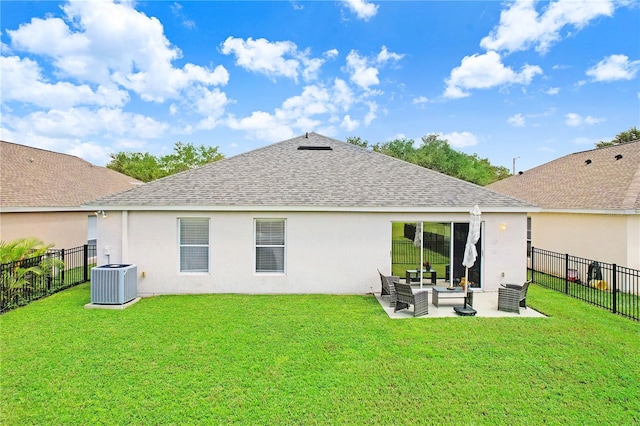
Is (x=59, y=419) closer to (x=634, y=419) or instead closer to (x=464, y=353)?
(x=464, y=353)

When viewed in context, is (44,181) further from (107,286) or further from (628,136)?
(628,136)

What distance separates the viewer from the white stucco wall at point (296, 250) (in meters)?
10.5

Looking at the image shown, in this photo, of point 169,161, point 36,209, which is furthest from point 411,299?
point 169,161

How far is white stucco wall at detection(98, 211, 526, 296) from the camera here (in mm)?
10547

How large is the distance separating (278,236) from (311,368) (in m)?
5.74

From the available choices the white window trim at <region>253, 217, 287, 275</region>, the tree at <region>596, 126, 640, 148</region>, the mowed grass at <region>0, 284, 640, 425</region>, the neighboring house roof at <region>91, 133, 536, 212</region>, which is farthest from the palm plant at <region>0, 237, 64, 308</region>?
the tree at <region>596, 126, 640, 148</region>

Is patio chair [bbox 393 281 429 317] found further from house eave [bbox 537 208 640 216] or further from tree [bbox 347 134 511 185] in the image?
tree [bbox 347 134 511 185]

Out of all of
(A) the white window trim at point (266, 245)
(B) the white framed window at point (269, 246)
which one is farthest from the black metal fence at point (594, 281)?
(B) the white framed window at point (269, 246)

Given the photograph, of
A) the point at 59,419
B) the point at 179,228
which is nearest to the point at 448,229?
the point at 179,228

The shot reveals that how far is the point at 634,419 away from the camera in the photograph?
14.3ft

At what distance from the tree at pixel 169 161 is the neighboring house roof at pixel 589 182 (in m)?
40.8

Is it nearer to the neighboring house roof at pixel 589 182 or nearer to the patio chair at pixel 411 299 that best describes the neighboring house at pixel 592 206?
the neighboring house roof at pixel 589 182

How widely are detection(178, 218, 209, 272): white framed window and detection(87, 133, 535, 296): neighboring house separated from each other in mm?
35

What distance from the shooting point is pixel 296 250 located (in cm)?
1070
